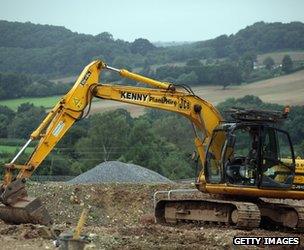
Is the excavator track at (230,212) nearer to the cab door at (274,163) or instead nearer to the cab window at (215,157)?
the cab window at (215,157)

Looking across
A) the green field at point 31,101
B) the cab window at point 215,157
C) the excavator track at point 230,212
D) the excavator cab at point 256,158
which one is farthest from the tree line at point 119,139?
the excavator cab at point 256,158

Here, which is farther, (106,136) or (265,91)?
(265,91)

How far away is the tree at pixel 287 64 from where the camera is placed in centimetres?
7207

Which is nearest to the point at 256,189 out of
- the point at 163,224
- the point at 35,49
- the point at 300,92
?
the point at 163,224

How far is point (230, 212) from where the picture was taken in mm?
14773

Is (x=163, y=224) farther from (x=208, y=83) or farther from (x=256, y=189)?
(x=208, y=83)

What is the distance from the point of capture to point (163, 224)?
1591 centimetres

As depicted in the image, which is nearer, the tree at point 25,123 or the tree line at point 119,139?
the tree line at point 119,139

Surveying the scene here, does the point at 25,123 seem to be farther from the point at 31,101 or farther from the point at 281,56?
the point at 281,56

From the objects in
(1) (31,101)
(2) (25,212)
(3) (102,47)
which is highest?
(3) (102,47)

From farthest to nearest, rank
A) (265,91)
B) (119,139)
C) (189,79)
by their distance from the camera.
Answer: (189,79) → (265,91) → (119,139)

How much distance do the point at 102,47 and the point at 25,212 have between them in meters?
92.6

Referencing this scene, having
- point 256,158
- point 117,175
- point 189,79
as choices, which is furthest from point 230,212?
point 189,79

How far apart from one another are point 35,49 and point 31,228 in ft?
320
